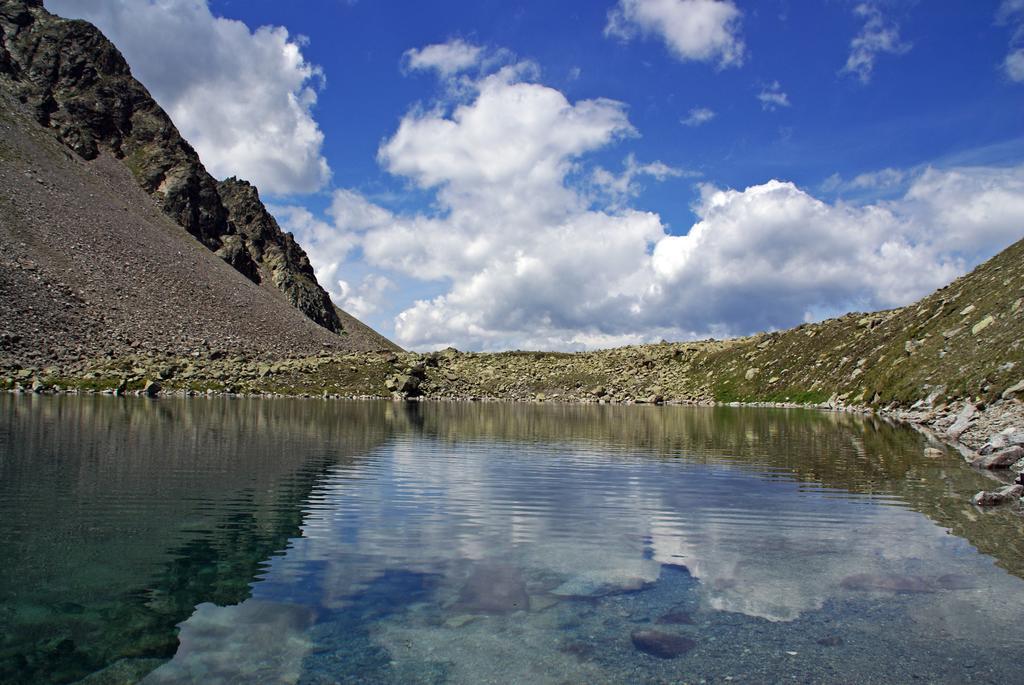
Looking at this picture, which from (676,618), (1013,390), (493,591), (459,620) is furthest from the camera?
(1013,390)

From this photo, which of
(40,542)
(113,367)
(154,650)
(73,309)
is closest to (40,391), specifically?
(113,367)

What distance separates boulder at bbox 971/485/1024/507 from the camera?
77.7 feet

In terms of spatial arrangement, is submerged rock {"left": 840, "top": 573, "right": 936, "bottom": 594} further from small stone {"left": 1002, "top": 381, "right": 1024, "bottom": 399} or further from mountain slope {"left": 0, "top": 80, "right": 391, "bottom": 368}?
mountain slope {"left": 0, "top": 80, "right": 391, "bottom": 368}

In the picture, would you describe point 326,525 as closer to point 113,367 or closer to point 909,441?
point 909,441

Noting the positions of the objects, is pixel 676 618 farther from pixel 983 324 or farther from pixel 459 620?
pixel 983 324

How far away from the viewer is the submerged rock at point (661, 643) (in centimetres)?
1157

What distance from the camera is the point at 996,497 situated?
938 inches

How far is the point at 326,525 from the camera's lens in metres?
20.8

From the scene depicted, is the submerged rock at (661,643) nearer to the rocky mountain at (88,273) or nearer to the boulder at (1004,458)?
the boulder at (1004,458)

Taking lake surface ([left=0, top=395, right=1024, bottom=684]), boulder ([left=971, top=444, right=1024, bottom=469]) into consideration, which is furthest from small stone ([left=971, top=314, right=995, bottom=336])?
lake surface ([left=0, top=395, right=1024, bottom=684])

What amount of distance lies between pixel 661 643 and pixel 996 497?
18.5 meters

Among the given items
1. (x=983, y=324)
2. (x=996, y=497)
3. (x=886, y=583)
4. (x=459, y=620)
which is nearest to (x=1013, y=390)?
(x=983, y=324)

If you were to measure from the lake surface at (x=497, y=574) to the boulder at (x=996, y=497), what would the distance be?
0.99 metres

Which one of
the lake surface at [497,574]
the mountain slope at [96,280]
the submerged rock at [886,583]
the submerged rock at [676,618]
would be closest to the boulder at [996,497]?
the lake surface at [497,574]
